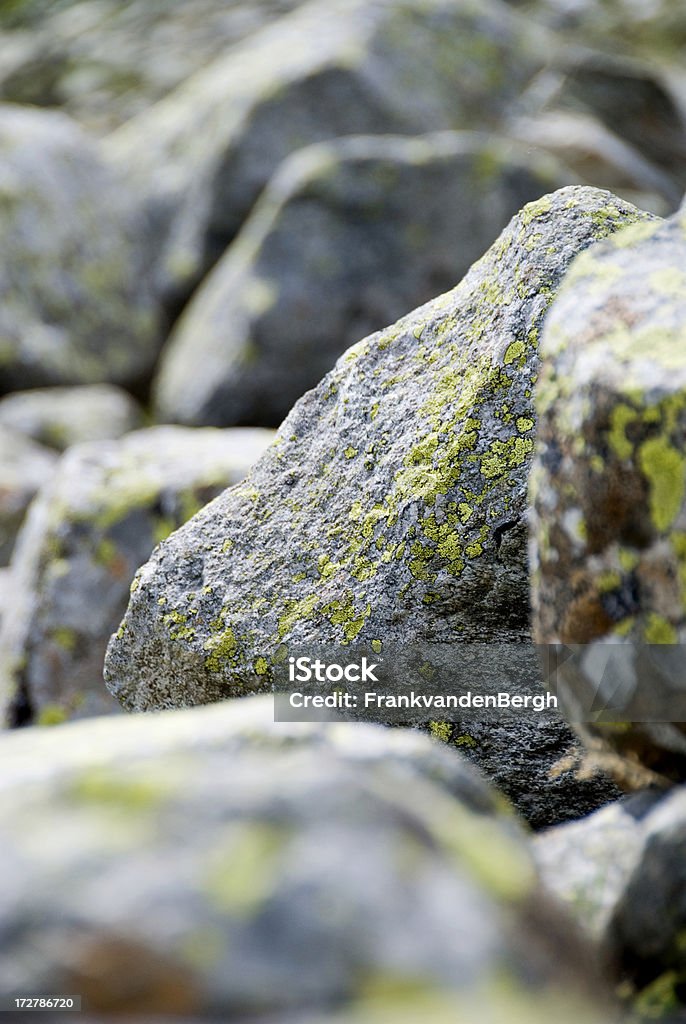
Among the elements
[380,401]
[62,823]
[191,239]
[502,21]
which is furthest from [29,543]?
[502,21]

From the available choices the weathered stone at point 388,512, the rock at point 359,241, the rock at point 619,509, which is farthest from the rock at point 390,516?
the rock at point 359,241

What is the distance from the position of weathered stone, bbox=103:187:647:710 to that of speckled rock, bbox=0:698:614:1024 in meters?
2.16

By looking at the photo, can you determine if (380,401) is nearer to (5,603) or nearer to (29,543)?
(29,543)

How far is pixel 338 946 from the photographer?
2.32m

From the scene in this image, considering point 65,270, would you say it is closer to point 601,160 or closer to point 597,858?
point 601,160

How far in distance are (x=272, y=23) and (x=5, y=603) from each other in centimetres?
2287

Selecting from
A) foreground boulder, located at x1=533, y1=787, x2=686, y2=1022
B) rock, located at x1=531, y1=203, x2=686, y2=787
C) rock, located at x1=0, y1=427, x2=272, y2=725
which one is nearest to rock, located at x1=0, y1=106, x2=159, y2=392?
rock, located at x1=0, y1=427, x2=272, y2=725

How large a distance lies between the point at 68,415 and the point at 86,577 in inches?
313

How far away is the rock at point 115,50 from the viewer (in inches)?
1078

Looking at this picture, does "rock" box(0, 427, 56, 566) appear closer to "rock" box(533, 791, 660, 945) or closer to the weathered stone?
the weathered stone

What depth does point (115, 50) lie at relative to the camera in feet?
95.3

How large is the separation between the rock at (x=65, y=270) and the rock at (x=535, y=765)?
14.4 meters

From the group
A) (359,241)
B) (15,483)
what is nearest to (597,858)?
(15,483)

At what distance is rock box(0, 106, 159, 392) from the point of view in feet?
58.1
